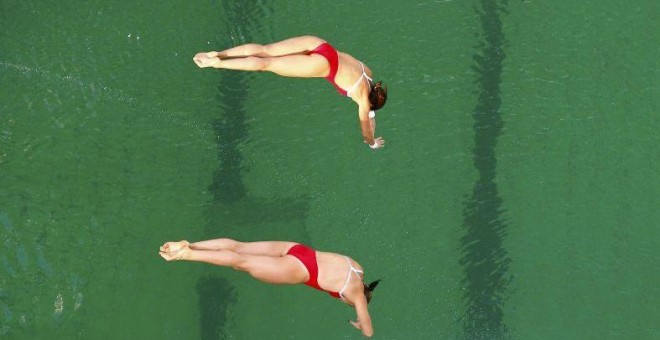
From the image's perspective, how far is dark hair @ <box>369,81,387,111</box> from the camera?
491 centimetres

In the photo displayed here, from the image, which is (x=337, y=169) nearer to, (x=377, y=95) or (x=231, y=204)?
(x=231, y=204)

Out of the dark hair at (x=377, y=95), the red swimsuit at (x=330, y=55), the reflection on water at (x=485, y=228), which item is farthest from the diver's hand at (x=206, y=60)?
the reflection on water at (x=485, y=228)

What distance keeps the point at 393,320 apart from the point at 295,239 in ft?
2.51

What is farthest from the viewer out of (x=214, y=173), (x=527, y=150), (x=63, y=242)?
(x=527, y=150)

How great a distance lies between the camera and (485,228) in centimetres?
603

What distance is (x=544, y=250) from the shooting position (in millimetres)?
5969

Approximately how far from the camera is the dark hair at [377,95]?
4.91 metres

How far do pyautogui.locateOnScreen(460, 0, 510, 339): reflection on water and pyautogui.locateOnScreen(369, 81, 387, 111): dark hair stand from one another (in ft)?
4.45

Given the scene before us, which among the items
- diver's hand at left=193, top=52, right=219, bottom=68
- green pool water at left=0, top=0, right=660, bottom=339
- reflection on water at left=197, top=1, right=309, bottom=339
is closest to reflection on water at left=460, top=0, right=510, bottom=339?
green pool water at left=0, top=0, right=660, bottom=339

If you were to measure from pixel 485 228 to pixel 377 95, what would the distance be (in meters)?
1.54

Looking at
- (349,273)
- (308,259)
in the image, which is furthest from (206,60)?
(349,273)

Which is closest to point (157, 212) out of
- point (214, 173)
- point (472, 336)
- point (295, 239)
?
point (214, 173)

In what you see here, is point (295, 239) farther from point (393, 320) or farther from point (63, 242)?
point (63, 242)

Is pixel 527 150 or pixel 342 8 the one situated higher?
pixel 342 8
